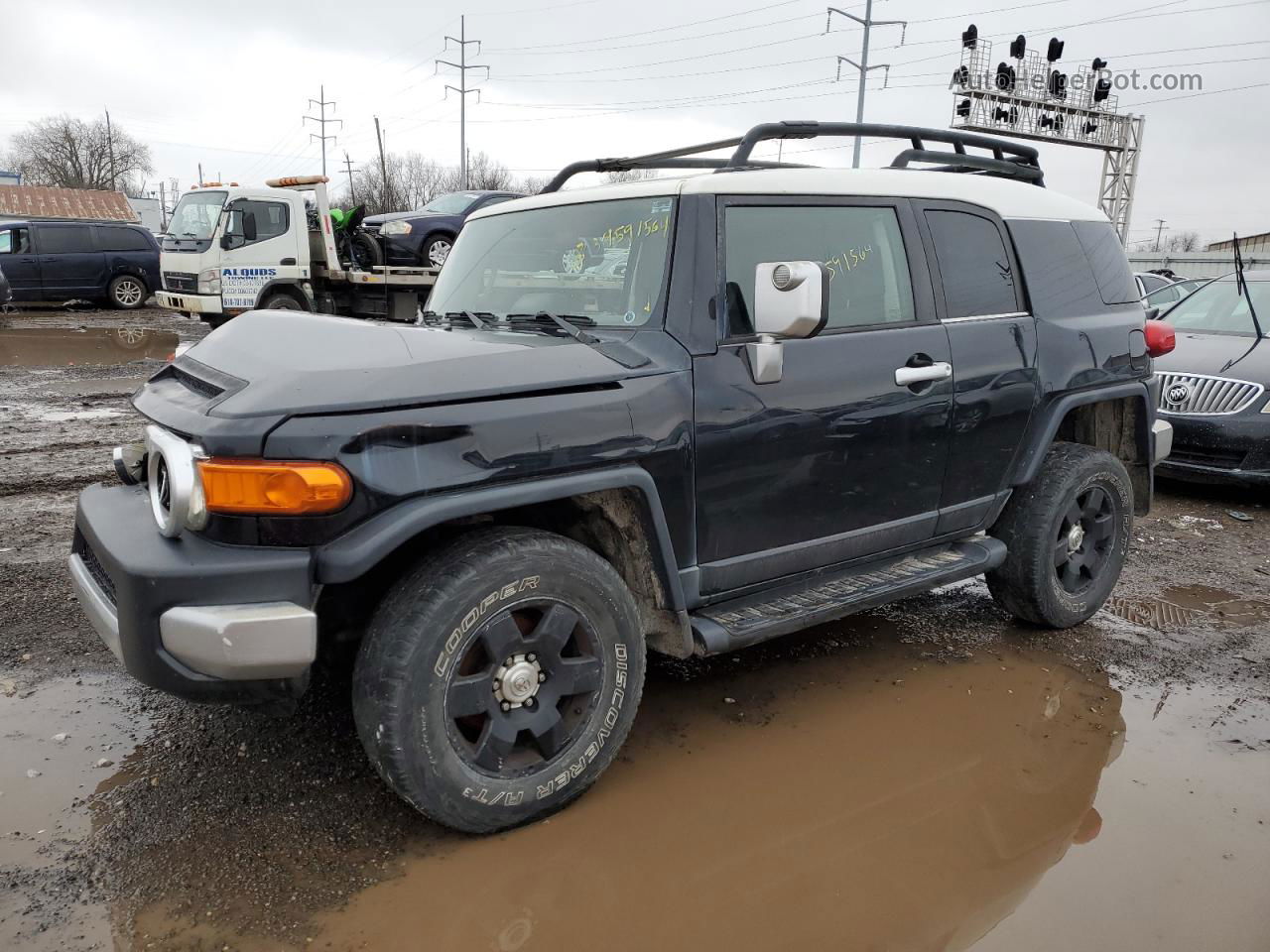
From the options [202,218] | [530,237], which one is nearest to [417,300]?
[202,218]

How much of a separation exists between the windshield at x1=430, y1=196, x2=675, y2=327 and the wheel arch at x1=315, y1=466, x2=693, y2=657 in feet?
2.01

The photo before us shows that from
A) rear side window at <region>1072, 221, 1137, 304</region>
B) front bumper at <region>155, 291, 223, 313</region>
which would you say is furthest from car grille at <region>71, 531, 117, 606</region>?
front bumper at <region>155, 291, 223, 313</region>

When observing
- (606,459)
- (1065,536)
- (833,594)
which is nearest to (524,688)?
(606,459)

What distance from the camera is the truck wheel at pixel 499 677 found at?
8.12 feet

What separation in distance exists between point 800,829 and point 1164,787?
1.31 meters

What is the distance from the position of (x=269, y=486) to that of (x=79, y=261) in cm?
1978

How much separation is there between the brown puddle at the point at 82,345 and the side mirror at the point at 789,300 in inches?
492

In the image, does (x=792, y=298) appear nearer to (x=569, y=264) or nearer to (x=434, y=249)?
(x=569, y=264)

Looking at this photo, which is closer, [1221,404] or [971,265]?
[971,265]

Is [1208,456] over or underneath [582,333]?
underneath

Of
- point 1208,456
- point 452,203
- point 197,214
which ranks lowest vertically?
point 1208,456

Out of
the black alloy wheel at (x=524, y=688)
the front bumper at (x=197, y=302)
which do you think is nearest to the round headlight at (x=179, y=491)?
the black alloy wheel at (x=524, y=688)

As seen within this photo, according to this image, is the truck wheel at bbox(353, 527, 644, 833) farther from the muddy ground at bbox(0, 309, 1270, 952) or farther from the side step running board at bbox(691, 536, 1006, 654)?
the side step running board at bbox(691, 536, 1006, 654)

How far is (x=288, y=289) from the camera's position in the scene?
48.6 feet
